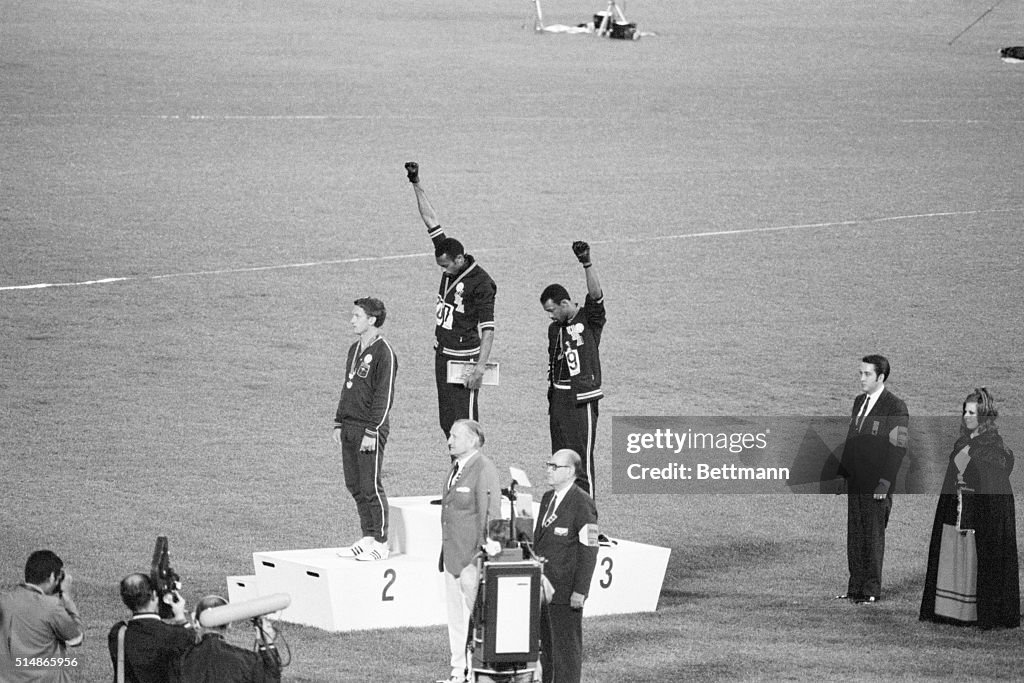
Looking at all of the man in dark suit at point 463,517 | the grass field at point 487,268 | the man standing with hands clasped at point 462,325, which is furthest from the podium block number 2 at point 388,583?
the man in dark suit at point 463,517

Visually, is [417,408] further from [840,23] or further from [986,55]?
Answer: [840,23]

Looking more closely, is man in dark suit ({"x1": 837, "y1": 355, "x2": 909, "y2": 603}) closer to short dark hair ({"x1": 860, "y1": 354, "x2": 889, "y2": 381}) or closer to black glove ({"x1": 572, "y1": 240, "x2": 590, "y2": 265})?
short dark hair ({"x1": 860, "y1": 354, "x2": 889, "y2": 381})

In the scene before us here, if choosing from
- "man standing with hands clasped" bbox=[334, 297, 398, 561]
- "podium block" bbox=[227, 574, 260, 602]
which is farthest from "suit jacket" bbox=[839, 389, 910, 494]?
"podium block" bbox=[227, 574, 260, 602]

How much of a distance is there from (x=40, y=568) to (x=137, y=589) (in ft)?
2.82

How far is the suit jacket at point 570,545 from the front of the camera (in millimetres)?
10812

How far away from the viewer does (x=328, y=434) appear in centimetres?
2025

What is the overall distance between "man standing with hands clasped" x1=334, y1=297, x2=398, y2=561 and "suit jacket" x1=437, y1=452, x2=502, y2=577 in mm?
1194

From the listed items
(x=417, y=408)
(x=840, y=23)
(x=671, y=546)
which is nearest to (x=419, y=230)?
(x=417, y=408)

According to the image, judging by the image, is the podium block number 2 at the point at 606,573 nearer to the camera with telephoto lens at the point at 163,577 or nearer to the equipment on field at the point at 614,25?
the camera with telephoto lens at the point at 163,577

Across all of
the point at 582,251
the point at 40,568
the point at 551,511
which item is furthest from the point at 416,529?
the point at 40,568

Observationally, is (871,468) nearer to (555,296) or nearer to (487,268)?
(555,296)

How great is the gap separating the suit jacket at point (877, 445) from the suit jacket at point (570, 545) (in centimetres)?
393

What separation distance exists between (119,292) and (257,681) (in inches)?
708

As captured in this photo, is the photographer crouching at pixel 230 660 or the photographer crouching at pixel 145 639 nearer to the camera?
the photographer crouching at pixel 230 660
